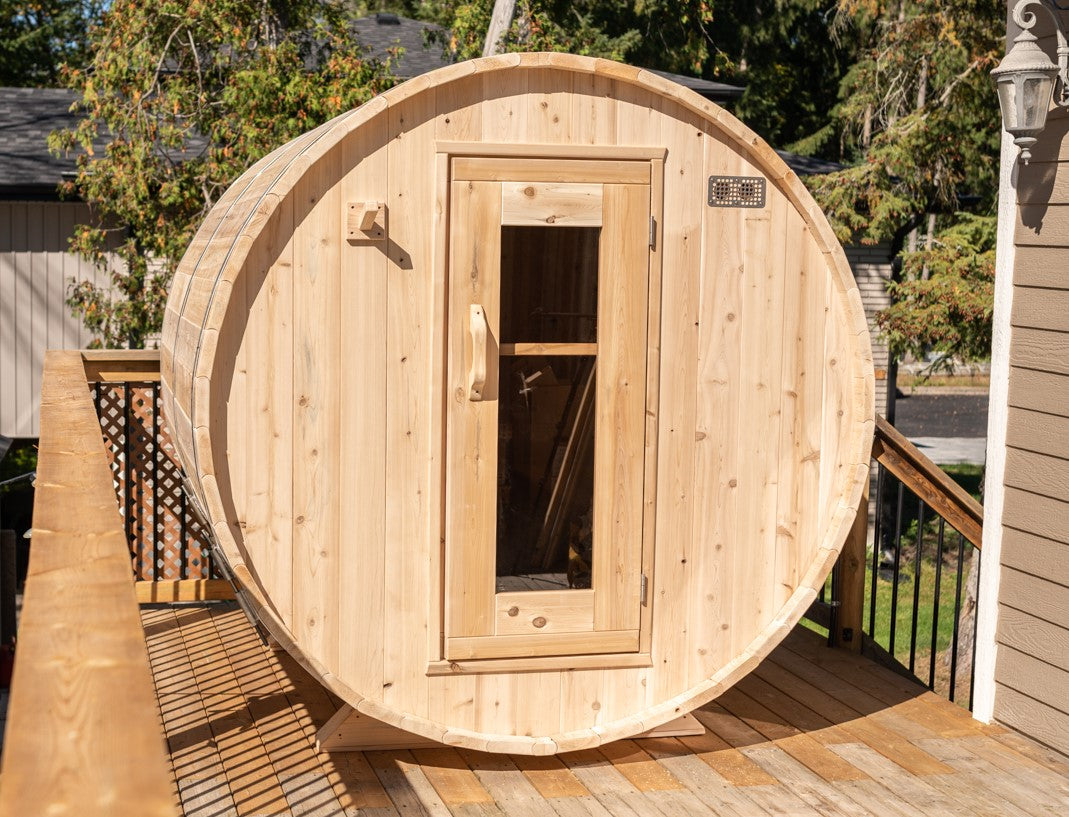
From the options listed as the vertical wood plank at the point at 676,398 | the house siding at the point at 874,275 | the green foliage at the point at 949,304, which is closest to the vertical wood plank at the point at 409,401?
the vertical wood plank at the point at 676,398

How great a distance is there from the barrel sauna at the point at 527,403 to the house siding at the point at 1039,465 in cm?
60

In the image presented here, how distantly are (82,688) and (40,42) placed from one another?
1034 inches

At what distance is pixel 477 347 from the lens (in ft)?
13.2

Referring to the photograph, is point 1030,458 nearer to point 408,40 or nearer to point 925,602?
point 925,602

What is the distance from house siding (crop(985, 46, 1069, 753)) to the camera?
433 centimetres

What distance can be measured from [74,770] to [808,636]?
508 cm

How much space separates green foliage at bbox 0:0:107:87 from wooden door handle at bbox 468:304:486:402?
2248 cm

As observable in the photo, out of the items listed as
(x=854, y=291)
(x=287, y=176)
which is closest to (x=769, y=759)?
(x=854, y=291)

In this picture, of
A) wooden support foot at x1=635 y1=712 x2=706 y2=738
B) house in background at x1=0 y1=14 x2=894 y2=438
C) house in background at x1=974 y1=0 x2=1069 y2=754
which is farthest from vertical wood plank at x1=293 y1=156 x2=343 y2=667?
house in background at x1=0 y1=14 x2=894 y2=438

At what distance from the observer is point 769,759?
439cm

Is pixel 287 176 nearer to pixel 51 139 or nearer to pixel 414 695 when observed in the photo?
pixel 414 695

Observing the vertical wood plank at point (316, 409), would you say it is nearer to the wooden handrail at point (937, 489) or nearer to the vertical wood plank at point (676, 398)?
the vertical wood plank at point (676, 398)

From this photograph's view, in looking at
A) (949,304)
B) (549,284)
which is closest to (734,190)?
(549,284)

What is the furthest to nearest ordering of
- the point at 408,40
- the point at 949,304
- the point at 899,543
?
the point at 408,40
the point at 949,304
the point at 899,543
